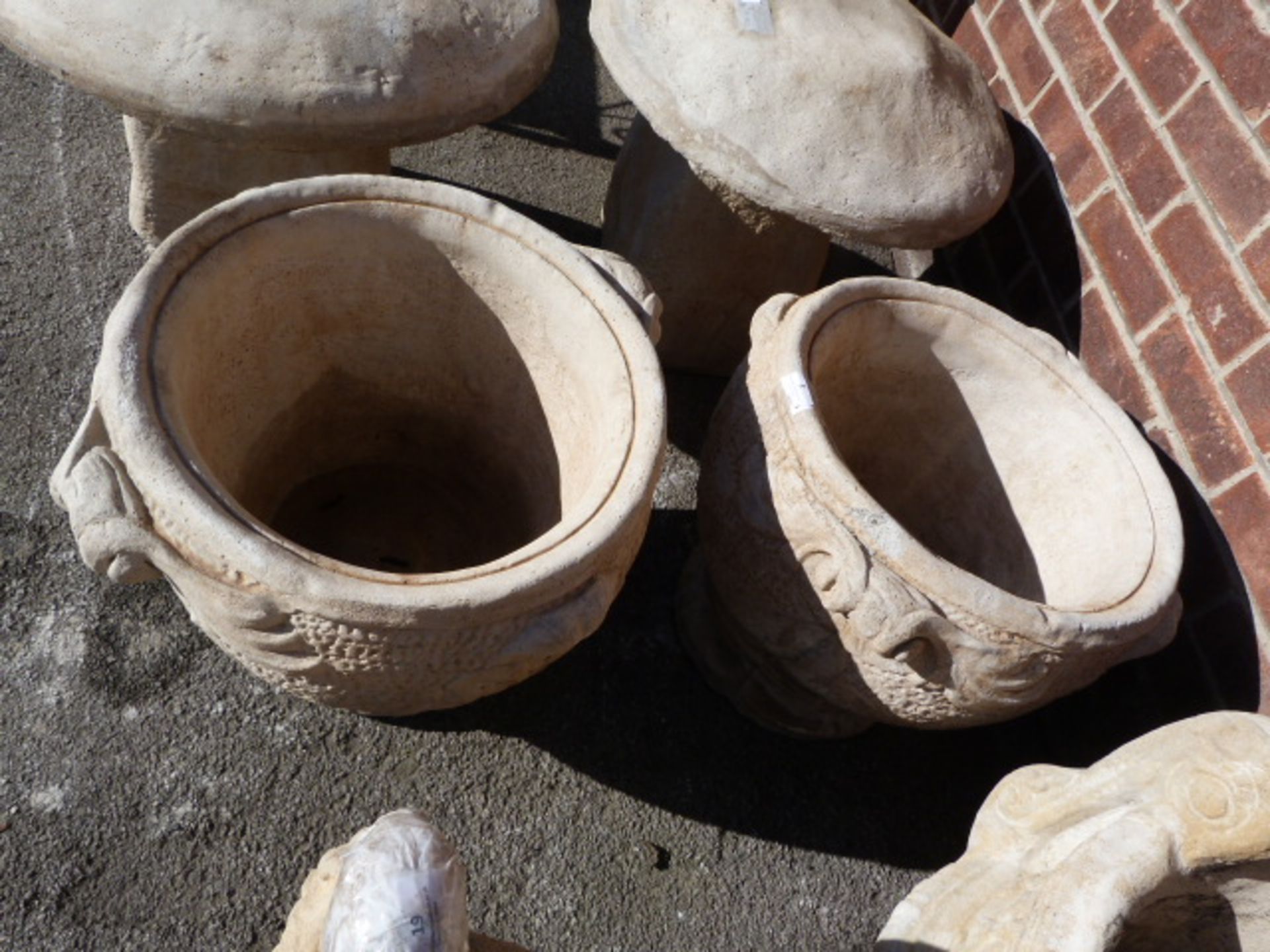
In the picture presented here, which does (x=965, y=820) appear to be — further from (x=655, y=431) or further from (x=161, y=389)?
(x=161, y=389)

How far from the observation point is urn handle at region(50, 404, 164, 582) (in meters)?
1.15

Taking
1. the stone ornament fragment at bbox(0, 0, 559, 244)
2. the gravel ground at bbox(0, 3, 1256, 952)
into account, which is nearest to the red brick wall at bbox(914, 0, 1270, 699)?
the gravel ground at bbox(0, 3, 1256, 952)

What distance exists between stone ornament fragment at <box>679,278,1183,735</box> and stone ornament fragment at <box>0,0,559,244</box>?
68 centimetres

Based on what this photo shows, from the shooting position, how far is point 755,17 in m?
1.83

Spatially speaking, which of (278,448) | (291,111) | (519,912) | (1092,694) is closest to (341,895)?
(519,912)

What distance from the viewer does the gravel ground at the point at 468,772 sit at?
1.64 metres

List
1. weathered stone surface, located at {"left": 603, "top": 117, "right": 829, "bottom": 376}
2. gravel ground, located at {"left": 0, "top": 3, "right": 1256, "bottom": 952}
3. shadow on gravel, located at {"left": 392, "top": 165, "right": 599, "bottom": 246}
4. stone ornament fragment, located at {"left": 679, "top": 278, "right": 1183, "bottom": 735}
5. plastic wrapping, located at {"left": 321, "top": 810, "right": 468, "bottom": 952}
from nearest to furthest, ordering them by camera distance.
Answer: plastic wrapping, located at {"left": 321, "top": 810, "right": 468, "bottom": 952}
stone ornament fragment, located at {"left": 679, "top": 278, "right": 1183, "bottom": 735}
gravel ground, located at {"left": 0, "top": 3, "right": 1256, "bottom": 952}
weathered stone surface, located at {"left": 603, "top": 117, "right": 829, "bottom": 376}
shadow on gravel, located at {"left": 392, "top": 165, "right": 599, "bottom": 246}

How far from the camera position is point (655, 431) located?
1371mm

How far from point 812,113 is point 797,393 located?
61 centimetres

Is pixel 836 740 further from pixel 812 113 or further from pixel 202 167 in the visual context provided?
pixel 202 167

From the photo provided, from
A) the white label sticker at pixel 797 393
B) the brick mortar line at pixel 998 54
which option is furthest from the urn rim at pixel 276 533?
the brick mortar line at pixel 998 54

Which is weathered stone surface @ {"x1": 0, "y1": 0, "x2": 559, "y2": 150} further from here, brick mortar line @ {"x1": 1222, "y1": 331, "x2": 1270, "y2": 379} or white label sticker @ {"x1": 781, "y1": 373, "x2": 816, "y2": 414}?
brick mortar line @ {"x1": 1222, "y1": 331, "x2": 1270, "y2": 379}

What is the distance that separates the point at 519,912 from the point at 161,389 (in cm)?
107

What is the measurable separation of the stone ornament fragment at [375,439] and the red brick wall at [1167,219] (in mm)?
1050
